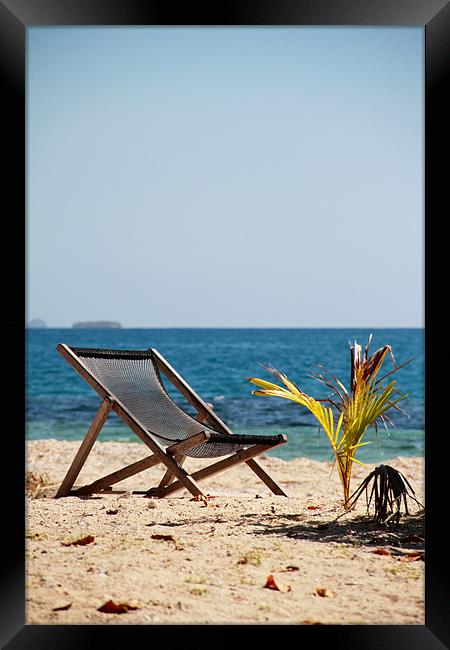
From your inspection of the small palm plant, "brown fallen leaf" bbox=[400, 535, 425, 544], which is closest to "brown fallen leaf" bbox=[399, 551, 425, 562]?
"brown fallen leaf" bbox=[400, 535, 425, 544]

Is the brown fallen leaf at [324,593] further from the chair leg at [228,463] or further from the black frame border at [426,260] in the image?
the chair leg at [228,463]

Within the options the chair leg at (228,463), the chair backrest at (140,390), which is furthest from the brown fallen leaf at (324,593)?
the chair backrest at (140,390)

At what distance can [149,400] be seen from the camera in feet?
17.8

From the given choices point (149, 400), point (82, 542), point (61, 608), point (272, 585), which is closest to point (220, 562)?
point (272, 585)

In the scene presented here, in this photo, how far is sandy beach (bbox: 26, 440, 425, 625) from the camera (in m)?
2.85

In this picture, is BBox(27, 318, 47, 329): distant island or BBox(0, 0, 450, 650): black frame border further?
BBox(27, 318, 47, 329): distant island

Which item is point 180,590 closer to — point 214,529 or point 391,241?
point 214,529

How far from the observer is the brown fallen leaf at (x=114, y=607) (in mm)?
2820

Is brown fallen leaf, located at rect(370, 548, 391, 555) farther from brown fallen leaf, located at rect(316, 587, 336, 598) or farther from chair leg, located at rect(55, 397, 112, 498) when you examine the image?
chair leg, located at rect(55, 397, 112, 498)

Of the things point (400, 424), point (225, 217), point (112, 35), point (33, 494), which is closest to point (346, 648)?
point (33, 494)

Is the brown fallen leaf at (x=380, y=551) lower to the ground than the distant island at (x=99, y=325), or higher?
lower

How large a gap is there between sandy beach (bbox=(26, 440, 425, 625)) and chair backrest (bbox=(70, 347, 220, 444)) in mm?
453

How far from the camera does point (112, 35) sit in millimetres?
29531

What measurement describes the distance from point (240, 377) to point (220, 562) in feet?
61.2
